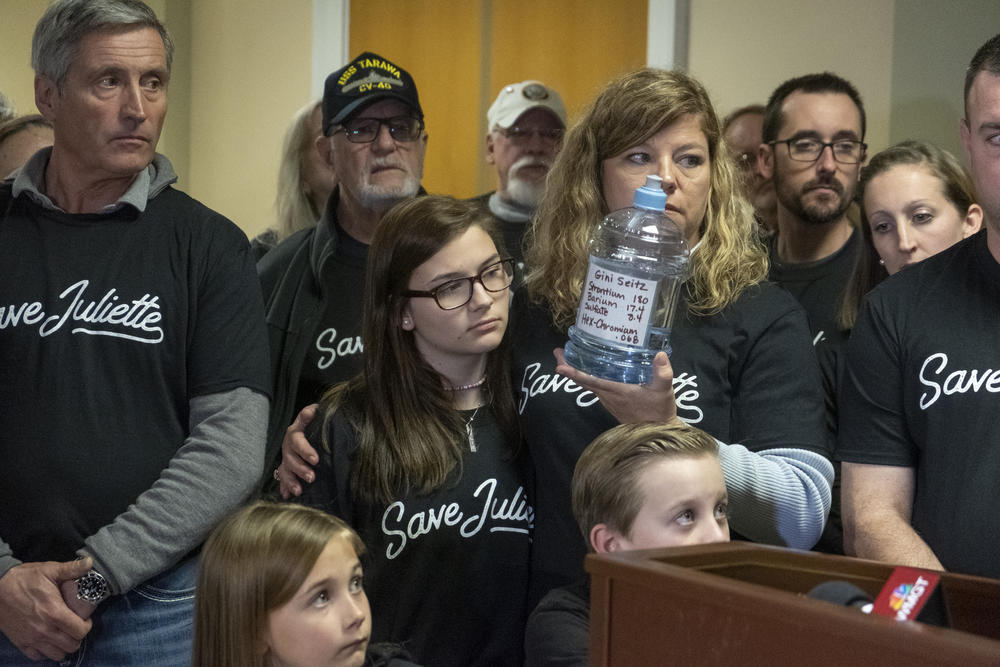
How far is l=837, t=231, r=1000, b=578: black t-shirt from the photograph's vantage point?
147cm

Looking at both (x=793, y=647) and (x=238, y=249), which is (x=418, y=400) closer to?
(x=238, y=249)

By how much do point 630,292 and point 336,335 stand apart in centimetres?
114

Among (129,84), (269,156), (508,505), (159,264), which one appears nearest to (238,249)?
(159,264)

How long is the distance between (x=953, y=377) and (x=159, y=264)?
1295mm

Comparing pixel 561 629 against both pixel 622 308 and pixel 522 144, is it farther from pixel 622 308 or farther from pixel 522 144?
pixel 522 144

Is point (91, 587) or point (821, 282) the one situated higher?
point (821, 282)

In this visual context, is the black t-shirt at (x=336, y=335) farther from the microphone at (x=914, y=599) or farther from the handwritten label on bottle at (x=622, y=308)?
the microphone at (x=914, y=599)

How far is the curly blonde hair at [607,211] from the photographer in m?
1.83

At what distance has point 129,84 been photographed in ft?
6.36

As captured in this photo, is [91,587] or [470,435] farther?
[470,435]

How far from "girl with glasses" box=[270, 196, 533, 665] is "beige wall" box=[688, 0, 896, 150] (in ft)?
6.23

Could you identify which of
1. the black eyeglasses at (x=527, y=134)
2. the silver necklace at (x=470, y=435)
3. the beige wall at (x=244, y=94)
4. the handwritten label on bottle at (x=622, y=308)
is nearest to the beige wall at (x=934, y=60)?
the black eyeglasses at (x=527, y=134)

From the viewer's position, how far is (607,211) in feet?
6.52

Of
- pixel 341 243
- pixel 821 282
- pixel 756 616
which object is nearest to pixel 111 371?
pixel 341 243
